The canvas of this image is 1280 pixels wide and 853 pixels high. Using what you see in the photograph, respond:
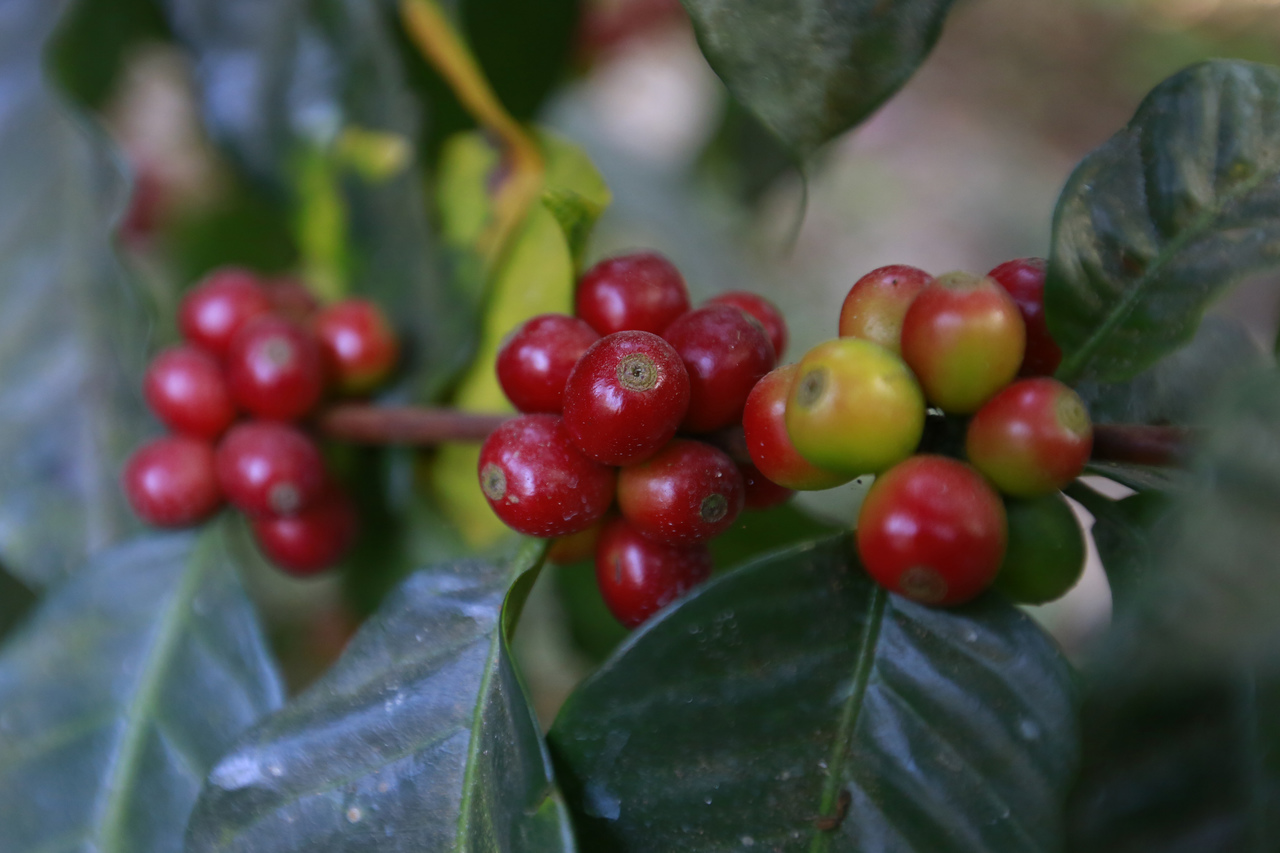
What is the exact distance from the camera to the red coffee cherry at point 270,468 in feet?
2.83

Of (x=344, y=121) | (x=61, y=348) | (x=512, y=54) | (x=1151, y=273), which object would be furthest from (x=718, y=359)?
(x=512, y=54)

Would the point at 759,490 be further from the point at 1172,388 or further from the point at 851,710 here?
the point at 1172,388

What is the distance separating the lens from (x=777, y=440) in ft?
1.82

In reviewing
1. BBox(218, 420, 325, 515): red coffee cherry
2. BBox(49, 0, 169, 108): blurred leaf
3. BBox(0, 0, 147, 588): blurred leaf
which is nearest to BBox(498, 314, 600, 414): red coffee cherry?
BBox(218, 420, 325, 515): red coffee cherry

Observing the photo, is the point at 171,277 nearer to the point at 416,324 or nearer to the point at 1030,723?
the point at 416,324

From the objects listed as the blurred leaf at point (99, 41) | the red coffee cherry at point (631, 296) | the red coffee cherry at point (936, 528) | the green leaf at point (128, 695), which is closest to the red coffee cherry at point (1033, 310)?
the red coffee cherry at point (936, 528)

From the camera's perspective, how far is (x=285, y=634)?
1.73 m

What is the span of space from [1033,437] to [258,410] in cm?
76

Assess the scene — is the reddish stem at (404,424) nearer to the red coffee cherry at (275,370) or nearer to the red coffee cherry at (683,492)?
the red coffee cherry at (275,370)

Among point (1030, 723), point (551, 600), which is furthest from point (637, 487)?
point (551, 600)

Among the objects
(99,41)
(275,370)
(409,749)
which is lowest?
(409,749)

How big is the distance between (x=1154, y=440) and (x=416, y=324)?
2.55 ft

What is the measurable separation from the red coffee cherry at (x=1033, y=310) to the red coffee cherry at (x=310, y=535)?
2.43 feet

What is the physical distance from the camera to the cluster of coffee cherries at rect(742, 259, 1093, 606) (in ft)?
1.70
